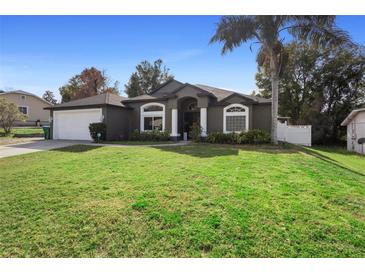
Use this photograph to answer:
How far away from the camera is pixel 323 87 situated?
26.5m

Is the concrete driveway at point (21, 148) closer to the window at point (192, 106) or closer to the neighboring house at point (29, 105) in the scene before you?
the window at point (192, 106)

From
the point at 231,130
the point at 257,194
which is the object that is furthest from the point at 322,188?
the point at 231,130

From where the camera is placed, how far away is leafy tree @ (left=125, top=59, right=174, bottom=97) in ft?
141

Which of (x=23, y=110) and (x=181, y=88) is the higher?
(x=181, y=88)

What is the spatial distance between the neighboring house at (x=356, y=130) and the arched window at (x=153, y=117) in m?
14.5

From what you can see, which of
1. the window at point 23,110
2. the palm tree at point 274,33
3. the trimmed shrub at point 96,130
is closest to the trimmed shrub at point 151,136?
the trimmed shrub at point 96,130

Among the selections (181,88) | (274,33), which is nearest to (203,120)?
(181,88)

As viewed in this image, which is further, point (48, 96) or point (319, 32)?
point (48, 96)

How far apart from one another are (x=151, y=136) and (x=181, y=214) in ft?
47.3

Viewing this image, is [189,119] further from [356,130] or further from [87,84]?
[87,84]

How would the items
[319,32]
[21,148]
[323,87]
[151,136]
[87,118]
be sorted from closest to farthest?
[319,32], [21,148], [151,136], [87,118], [323,87]

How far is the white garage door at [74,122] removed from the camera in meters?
19.1
